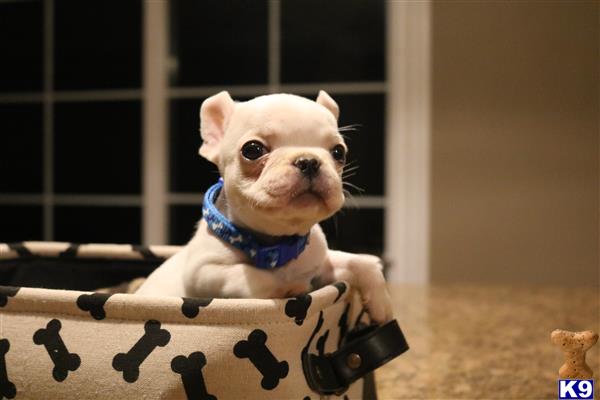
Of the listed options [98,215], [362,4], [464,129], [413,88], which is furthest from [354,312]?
[98,215]

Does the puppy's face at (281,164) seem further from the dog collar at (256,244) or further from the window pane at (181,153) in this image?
the window pane at (181,153)

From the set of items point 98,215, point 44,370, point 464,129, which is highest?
point 464,129

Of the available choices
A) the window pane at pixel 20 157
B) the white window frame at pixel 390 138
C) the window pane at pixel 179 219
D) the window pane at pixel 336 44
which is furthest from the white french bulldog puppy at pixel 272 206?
the window pane at pixel 20 157

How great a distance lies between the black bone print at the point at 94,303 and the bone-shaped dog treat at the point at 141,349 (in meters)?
0.04

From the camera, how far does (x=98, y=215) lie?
6.80ft

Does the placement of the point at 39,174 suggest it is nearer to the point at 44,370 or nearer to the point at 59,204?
the point at 59,204

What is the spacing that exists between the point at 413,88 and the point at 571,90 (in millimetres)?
726

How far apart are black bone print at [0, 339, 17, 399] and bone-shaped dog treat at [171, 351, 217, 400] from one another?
141 millimetres

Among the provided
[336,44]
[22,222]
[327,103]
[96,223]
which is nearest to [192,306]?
[327,103]

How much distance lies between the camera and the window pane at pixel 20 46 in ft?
6.42

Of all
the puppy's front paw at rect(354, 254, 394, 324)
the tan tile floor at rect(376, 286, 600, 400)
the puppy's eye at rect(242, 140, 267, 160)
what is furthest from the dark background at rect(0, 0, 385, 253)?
Answer: the puppy's eye at rect(242, 140, 267, 160)

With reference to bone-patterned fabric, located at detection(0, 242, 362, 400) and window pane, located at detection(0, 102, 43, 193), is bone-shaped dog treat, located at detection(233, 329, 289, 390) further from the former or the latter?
window pane, located at detection(0, 102, 43, 193)
